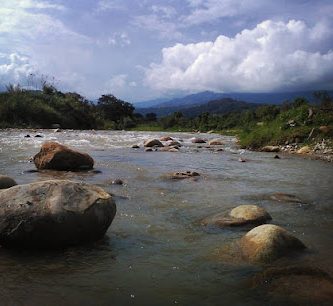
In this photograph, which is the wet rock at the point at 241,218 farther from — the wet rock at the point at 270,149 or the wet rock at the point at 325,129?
the wet rock at the point at 270,149

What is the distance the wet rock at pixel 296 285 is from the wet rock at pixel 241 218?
2.17 m

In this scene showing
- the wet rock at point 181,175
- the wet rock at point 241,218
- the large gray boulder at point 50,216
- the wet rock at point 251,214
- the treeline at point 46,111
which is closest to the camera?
the large gray boulder at point 50,216

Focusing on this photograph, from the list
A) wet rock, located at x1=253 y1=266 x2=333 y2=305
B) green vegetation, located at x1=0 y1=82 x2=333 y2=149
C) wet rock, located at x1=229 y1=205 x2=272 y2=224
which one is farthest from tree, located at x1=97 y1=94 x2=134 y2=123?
wet rock, located at x1=253 y1=266 x2=333 y2=305

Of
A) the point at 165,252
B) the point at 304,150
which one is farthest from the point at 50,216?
the point at 304,150

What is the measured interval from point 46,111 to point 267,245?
53766mm

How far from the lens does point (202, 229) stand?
8.11 meters

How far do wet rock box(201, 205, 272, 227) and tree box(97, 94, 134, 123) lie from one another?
279ft

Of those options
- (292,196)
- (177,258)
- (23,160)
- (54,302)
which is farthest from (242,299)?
(23,160)

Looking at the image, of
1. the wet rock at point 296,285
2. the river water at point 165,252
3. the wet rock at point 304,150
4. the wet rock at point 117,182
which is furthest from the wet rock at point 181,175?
the wet rock at point 304,150

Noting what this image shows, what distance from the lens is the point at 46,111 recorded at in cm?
5753

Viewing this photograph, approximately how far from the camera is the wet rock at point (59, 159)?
15.2 m

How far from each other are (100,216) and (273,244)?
2639mm

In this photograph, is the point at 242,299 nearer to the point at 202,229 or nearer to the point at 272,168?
the point at 202,229

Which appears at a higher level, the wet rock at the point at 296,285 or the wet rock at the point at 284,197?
the wet rock at the point at 296,285
